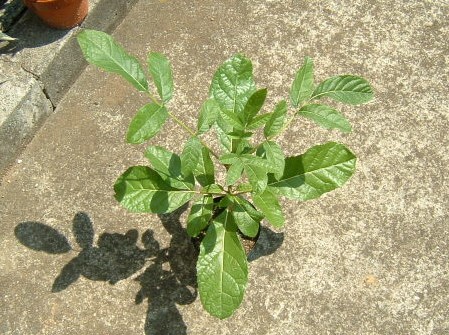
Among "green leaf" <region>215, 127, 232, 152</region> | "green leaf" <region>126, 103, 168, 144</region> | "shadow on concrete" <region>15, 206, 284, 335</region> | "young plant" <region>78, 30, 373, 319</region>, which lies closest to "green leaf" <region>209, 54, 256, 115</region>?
"young plant" <region>78, 30, 373, 319</region>

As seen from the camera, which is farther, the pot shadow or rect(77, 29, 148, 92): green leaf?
the pot shadow

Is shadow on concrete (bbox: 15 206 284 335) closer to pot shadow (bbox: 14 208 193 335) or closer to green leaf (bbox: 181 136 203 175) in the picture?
pot shadow (bbox: 14 208 193 335)

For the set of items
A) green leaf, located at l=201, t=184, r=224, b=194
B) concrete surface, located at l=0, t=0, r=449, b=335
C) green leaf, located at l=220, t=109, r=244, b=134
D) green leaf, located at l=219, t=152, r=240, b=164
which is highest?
green leaf, located at l=220, t=109, r=244, b=134

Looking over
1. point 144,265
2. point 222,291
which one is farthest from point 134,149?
point 222,291

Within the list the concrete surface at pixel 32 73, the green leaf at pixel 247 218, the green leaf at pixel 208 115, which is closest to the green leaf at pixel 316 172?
the green leaf at pixel 247 218

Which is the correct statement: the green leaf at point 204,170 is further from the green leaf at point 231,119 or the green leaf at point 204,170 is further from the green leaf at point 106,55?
the green leaf at point 106,55

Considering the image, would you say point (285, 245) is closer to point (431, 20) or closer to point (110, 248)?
point (110, 248)

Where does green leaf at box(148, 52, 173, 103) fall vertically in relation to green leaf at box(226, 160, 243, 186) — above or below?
above

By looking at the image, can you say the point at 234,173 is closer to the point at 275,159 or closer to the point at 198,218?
the point at 275,159
